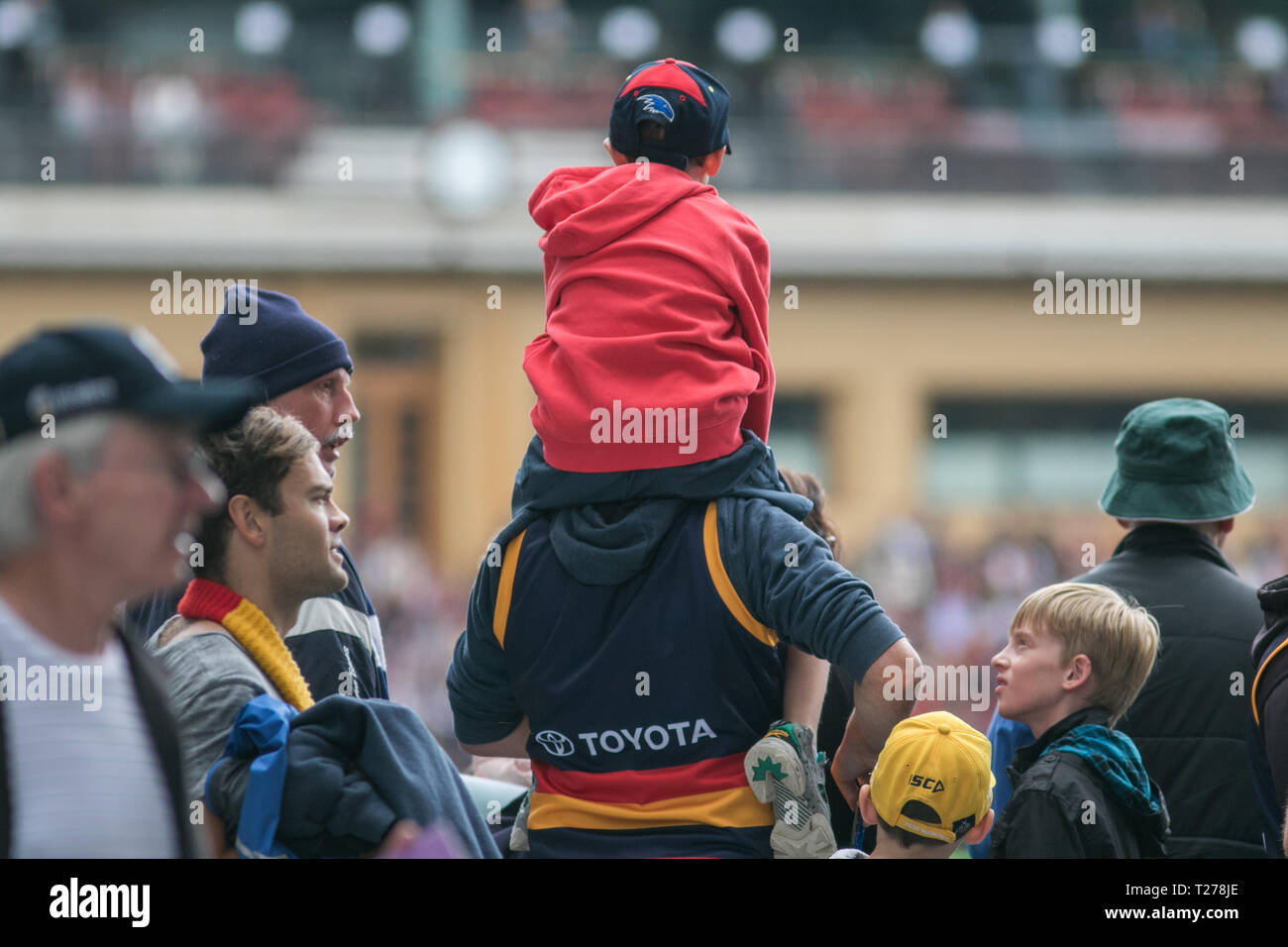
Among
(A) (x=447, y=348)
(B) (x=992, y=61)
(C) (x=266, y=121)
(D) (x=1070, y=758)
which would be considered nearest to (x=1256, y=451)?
(B) (x=992, y=61)

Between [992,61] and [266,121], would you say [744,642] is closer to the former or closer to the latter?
[266,121]

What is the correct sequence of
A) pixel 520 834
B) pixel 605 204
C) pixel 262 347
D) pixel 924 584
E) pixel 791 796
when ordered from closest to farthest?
pixel 791 796, pixel 605 204, pixel 520 834, pixel 262 347, pixel 924 584

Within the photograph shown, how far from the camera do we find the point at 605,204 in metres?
2.43

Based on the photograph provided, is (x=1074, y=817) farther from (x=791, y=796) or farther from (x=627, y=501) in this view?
(x=627, y=501)

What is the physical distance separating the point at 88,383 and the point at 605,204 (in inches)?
35.2

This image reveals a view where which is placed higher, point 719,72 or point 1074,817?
point 719,72

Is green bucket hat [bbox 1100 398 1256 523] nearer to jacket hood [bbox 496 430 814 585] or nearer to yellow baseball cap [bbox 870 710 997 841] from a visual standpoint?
yellow baseball cap [bbox 870 710 997 841]

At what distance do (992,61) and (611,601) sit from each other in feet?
60.7

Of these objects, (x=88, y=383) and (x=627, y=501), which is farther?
(x=627, y=501)

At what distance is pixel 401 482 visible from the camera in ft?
60.4

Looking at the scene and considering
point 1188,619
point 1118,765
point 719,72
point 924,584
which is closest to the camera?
point 1118,765

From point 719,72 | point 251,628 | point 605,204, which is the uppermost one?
point 719,72

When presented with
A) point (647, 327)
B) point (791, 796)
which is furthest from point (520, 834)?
point (647, 327)

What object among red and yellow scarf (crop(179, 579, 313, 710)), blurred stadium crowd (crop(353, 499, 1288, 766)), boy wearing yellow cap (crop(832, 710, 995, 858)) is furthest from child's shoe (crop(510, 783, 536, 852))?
blurred stadium crowd (crop(353, 499, 1288, 766))
